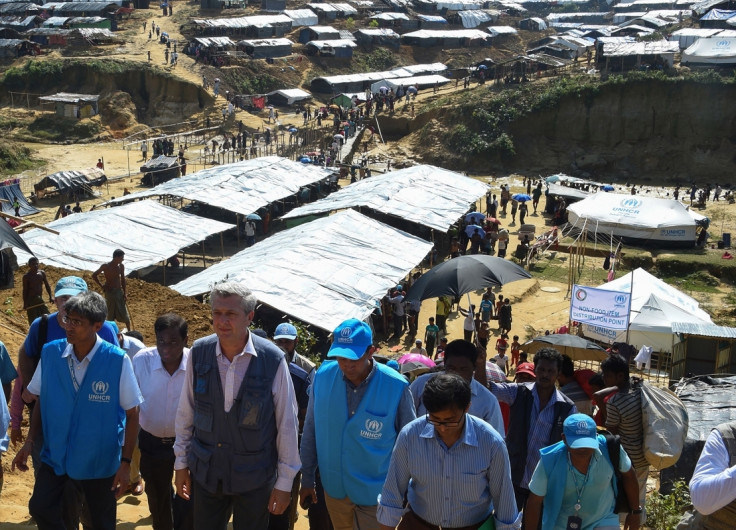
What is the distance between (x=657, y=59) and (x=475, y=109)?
10.1 metres

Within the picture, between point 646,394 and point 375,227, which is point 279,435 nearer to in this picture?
point 646,394

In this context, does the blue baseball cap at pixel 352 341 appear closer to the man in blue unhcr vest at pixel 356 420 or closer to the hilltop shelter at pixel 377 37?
the man in blue unhcr vest at pixel 356 420

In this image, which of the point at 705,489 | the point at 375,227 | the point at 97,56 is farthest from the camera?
the point at 97,56

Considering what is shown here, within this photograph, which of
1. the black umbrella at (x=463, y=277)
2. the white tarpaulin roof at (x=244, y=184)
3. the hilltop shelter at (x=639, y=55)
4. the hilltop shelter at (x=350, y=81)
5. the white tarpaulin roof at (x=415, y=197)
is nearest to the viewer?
the black umbrella at (x=463, y=277)

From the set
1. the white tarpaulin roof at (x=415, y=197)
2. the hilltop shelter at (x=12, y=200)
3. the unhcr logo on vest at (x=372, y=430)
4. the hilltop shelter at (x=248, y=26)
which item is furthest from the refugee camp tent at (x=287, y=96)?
the unhcr logo on vest at (x=372, y=430)

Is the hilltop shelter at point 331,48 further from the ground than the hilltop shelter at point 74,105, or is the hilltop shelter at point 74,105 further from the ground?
the hilltop shelter at point 331,48

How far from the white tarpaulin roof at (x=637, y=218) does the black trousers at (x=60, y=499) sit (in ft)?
76.4

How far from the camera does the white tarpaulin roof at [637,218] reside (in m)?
26.9

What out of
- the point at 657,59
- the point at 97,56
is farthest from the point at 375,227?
the point at 97,56

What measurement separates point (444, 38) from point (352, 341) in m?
63.8

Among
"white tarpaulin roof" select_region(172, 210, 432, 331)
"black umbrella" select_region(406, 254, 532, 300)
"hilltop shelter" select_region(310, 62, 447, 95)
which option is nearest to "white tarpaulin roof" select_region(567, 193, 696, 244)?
"white tarpaulin roof" select_region(172, 210, 432, 331)

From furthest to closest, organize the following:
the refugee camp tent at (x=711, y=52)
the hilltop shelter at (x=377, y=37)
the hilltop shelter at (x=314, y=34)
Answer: the hilltop shelter at (x=377, y=37) < the hilltop shelter at (x=314, y=34) < the refugee camp tent at (x=711, y=52)

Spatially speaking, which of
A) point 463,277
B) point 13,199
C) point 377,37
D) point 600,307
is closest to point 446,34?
point 377,37

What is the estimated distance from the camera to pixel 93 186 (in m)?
32.2
